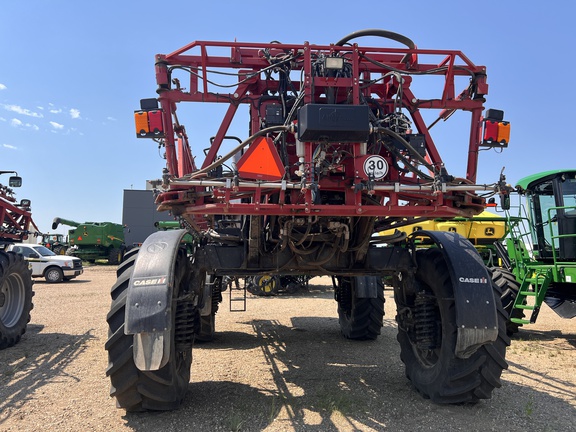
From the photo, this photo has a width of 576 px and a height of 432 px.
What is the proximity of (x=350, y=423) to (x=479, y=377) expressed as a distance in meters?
1.20

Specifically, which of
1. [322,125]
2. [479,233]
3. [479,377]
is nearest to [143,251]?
[322,125]

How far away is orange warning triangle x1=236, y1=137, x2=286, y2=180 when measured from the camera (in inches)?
141

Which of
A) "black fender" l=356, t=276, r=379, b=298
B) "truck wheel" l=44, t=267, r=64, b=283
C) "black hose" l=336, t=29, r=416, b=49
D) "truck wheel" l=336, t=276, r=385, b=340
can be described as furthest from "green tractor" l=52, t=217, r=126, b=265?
"black hose" l=336, t=29, r=416, b=49

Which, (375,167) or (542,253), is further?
(542,253)

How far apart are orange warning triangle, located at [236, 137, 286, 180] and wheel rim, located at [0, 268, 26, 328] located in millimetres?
5415

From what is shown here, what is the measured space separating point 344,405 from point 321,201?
1827 mm

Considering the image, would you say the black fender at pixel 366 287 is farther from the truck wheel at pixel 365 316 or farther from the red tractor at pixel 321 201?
the red tractor at pixel 321 201

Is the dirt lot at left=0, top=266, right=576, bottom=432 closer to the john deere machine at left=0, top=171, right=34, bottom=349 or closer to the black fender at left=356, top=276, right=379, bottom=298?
the john deere machine at left=0, top=171, right=34, bottom=349

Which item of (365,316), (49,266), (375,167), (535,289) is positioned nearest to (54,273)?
(49,266)

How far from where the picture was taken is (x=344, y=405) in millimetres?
4172

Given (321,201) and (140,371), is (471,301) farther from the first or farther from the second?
(140,371)

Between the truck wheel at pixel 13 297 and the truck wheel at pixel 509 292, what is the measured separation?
7.38m

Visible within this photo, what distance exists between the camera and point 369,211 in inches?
143

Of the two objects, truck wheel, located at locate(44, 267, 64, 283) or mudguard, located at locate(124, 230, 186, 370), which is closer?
mudguard, located at locate(124, 230, 186, 370)
